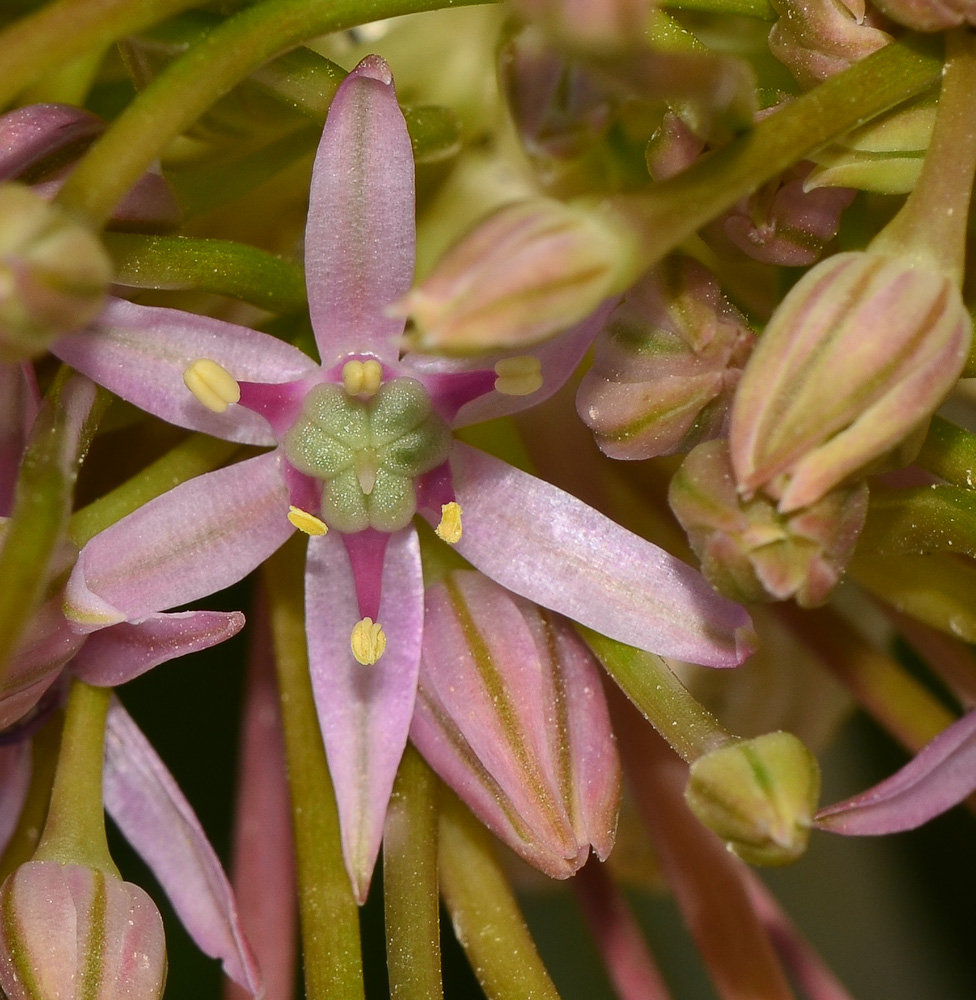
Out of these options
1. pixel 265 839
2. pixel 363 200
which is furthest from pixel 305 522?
pixel 265 839

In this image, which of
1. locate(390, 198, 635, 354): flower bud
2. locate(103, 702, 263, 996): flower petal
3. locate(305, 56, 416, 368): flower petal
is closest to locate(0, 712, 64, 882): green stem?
locate(103, 702, 263, 996): flower petal

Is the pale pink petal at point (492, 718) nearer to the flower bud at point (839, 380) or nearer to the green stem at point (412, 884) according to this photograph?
the green stem at point (412, 884)

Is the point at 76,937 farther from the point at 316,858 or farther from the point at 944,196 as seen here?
the point at 944,196

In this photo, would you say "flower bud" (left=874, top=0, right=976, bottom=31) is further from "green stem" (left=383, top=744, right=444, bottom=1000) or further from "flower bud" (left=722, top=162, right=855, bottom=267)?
"green stem" (left=383, top=744, right=444, bottom=1000)

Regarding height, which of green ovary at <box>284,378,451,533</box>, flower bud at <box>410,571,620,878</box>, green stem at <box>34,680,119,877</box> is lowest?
green stem at <box>34,680,119,877</box>

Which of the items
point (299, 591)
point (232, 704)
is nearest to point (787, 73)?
point (299, 591)

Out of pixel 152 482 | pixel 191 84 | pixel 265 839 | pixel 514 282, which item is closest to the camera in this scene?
pixel 514 282
